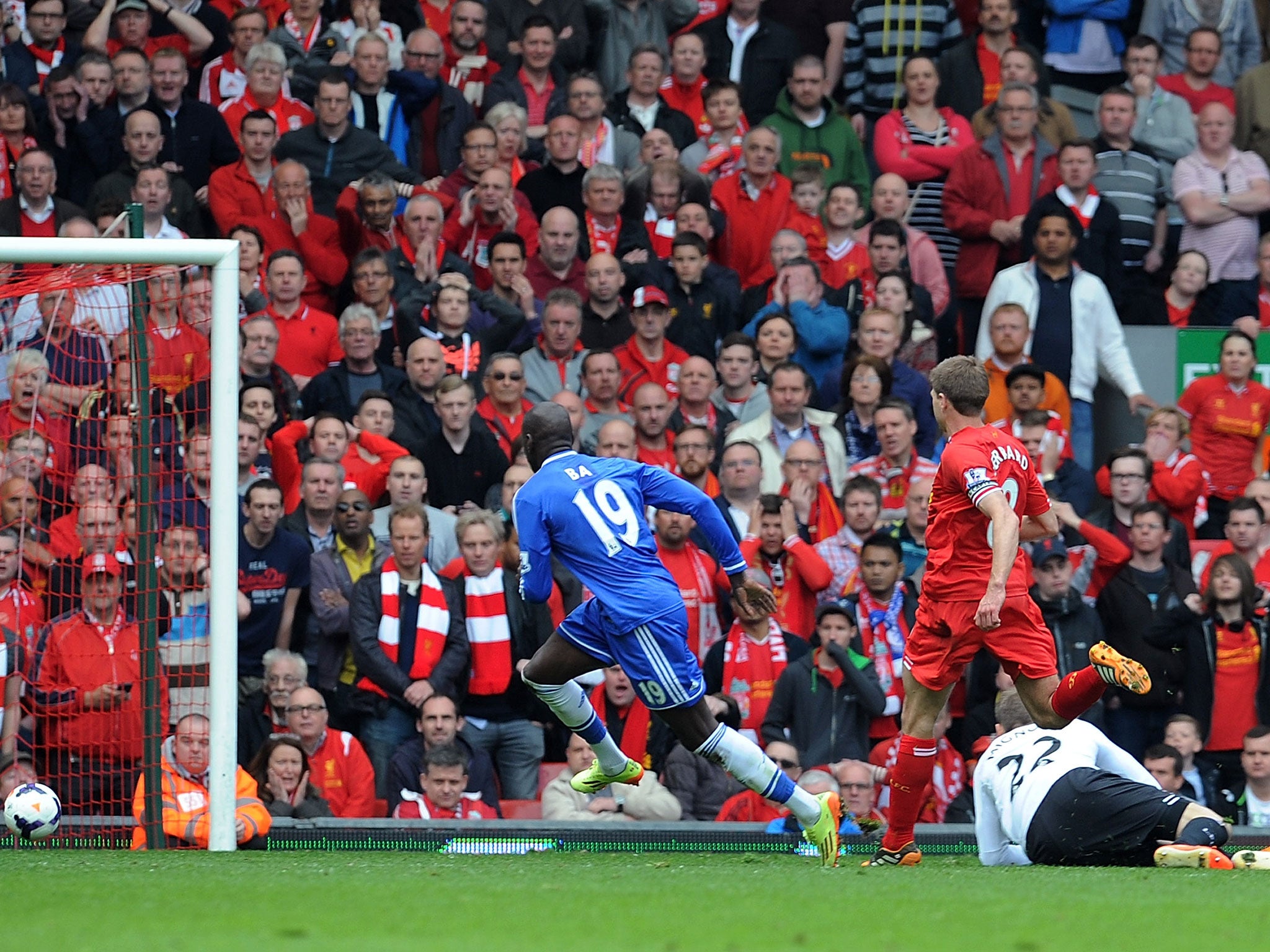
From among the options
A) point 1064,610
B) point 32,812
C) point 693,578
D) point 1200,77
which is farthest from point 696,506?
point 1200,77

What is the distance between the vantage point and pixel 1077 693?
7.21 meters

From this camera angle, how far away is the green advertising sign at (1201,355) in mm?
12992

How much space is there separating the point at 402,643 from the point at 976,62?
7184 mm

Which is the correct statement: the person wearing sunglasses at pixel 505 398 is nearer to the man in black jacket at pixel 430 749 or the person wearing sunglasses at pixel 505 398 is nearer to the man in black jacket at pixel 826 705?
the man in black jacket at pixel 430 749

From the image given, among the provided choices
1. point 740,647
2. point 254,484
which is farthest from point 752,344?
point 254,484

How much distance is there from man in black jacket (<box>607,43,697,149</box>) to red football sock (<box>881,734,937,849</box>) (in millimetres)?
7538

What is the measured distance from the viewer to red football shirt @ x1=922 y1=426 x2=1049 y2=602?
713 cm

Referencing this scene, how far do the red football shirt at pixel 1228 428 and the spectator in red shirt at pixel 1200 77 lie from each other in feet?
10.6

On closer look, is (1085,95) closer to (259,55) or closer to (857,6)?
(857,6)

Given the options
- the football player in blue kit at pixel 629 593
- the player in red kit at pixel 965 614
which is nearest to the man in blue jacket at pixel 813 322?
the football player in blue kit at pixel 629 593

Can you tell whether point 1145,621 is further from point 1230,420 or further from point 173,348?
point 173,348

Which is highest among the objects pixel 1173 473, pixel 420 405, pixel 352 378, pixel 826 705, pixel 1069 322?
pixel 1069 322

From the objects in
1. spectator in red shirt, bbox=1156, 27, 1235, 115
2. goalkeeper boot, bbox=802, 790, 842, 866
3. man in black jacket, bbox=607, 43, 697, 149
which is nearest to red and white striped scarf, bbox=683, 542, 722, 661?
goalkeeper boot, bbox=802, 790, 842, 866

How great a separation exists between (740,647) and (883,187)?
4.14 metres
